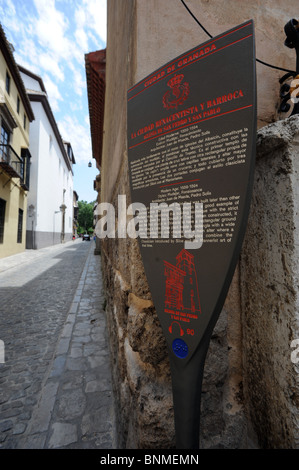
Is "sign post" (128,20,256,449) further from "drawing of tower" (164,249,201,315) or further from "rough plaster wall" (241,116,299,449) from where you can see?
"rough plaster wall" (241,116,299,449)

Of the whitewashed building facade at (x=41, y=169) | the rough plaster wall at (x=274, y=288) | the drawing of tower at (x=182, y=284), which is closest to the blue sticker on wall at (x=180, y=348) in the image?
the drawing of tower at (x=182, y=284)

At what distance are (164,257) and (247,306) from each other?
0.64 m

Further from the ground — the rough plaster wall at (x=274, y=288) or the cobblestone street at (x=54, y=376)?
the rough plaster wall at (x=274, y=288)

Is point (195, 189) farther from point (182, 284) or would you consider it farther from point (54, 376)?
point (54, 376)

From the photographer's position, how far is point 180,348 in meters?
1.20

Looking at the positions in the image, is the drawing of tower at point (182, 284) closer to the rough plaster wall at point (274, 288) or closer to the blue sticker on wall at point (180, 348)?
the blue sticker on wall at point (180, 348)

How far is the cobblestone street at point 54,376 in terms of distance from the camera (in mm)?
2135

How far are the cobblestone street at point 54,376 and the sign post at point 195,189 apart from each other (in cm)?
150

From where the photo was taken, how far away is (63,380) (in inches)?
114

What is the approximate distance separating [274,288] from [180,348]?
0.57 metres

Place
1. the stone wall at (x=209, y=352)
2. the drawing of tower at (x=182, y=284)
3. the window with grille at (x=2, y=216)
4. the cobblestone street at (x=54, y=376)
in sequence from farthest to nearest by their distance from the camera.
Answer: the window with grille at (x=2, y=216)
the cobblestone street at (x=54, y=376)
the stone wall at (x=209, y=352)
the drawing of tower at (x=182, y=284)

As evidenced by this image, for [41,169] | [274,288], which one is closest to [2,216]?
[41,169]
